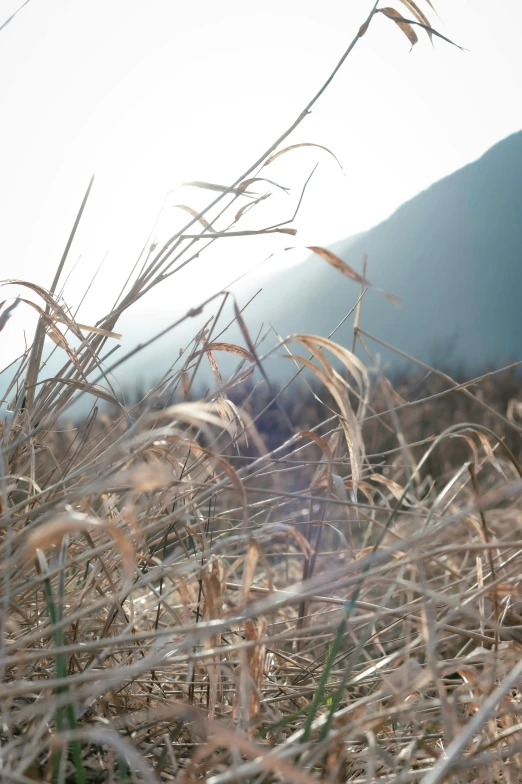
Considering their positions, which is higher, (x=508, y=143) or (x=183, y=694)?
(x=508, y=143)

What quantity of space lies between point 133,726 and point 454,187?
83.6 ft

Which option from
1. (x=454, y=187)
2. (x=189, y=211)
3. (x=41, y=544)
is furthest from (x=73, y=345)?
(x=454, y=187)

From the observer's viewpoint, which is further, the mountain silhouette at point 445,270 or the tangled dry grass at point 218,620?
the mountain silhouette at point 445,270

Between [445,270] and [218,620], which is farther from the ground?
[218,620]

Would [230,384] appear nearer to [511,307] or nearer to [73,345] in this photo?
[73,345]

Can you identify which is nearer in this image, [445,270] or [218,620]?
[218,620]

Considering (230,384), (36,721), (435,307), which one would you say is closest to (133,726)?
(36,721)

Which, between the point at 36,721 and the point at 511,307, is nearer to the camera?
the point at 36,721

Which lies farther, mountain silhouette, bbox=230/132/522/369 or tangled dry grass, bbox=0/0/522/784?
mountain silhouette, bbox=230/132/522/369

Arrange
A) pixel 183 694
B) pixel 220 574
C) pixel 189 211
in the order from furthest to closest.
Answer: pixel 189 211, pixel 183 694, pixel 220 574

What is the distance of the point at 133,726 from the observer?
1.74ft

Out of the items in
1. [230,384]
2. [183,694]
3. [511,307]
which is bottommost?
[511,307]

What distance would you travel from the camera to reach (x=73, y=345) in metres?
0.86

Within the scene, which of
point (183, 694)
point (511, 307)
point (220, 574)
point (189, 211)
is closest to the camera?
point (220, 574)
